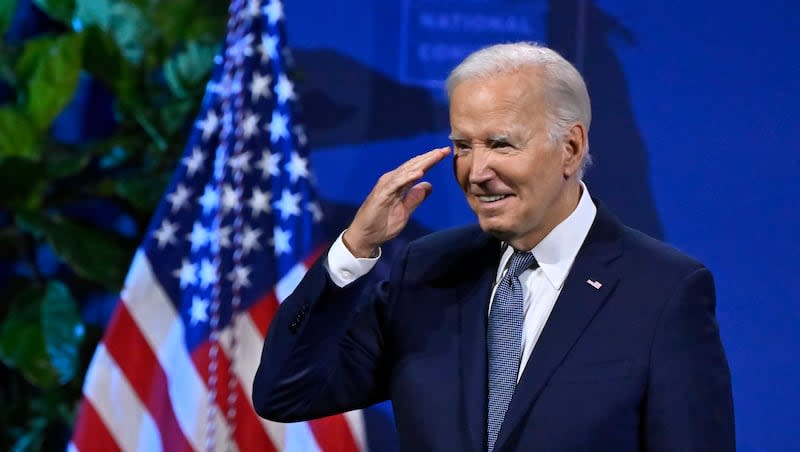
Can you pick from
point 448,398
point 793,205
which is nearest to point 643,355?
point 448,398

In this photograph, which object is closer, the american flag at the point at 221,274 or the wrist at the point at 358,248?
the wrist at the point at 358,248

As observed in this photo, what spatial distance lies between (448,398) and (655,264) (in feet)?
1.21

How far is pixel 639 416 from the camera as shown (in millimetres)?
1448

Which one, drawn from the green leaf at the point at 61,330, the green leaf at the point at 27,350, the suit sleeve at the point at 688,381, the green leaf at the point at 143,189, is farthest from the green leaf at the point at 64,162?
the suit sleeve at the point at 688,381

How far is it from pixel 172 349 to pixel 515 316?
1.30 meters

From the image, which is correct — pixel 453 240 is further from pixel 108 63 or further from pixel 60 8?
pixel 60 8

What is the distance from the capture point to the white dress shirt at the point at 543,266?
1.57 metres

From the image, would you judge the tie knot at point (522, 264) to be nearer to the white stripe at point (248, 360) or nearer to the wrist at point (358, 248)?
the wrist at point (358, 248)

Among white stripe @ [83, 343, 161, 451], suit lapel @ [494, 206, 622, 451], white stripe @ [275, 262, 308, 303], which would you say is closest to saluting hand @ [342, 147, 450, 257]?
suit lapel @ [494, 206, 622, 451]

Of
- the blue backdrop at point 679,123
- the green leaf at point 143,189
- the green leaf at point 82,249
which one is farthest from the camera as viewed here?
the green leaf at point 143,189

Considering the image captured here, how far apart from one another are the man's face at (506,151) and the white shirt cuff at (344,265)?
0.21 metres

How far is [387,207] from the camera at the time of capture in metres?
1.58

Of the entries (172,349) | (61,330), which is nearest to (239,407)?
(172,349)

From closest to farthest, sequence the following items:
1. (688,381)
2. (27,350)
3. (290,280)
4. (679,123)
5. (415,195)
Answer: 1. (688,381)
2. (415,195)
3. (679,123)
4. (290,280)
5. (27,350)
